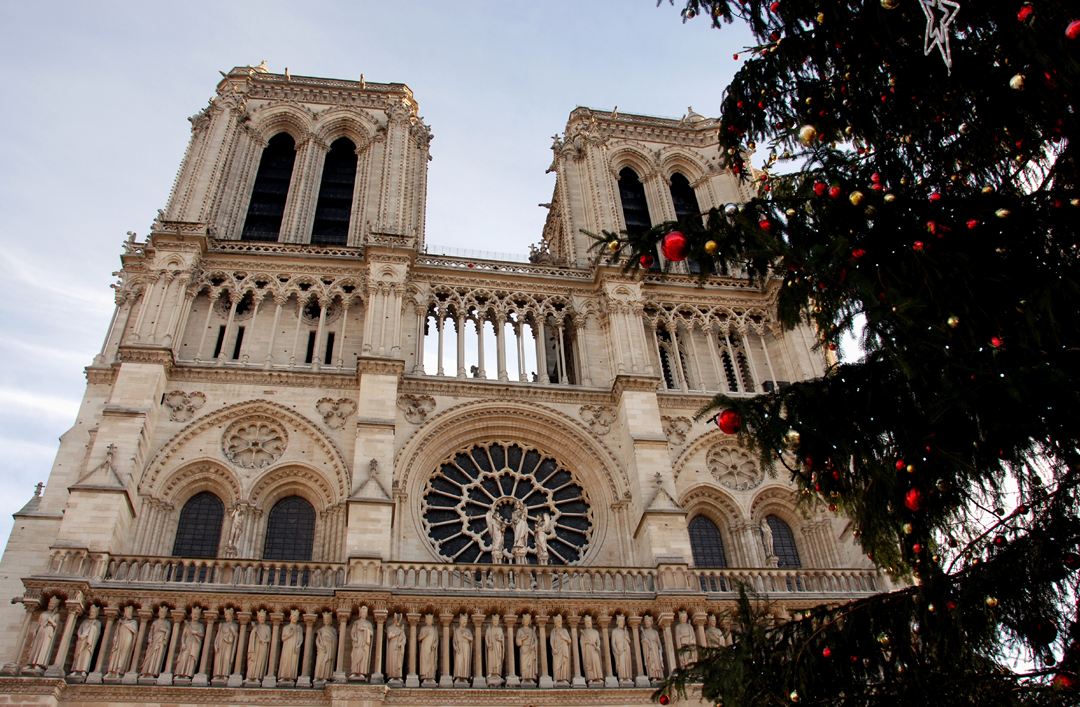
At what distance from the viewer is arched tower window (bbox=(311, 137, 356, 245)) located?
24.4 m

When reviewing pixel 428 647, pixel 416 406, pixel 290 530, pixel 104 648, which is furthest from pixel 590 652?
pixel 104 648

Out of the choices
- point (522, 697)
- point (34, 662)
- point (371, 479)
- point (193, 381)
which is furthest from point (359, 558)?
point (193, 381)

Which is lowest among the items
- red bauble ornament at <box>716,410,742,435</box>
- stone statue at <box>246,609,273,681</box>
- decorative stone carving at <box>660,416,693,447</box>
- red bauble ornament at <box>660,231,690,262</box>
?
red bauble ornament at <box>716,410,742,435</box>

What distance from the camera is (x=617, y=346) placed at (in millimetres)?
20281

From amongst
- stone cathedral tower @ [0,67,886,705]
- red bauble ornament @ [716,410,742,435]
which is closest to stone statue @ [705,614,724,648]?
stone cathedral tower @ [0,67,886,705]

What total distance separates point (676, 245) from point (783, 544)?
1296 cm

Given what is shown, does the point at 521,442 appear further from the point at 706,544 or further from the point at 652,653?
the point at 652,653

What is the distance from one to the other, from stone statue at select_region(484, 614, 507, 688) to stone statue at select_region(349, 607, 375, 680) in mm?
1898

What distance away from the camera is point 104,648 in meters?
13.4

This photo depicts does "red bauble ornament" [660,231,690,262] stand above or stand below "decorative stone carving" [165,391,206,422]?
below

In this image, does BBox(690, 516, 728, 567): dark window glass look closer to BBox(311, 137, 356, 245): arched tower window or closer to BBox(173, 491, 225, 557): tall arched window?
BBox(173, 491, 225, 557): tall arched window

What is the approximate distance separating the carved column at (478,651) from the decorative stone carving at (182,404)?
25.1ft

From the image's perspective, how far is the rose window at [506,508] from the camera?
17391 millimetres

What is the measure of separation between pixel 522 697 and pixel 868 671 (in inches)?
306
